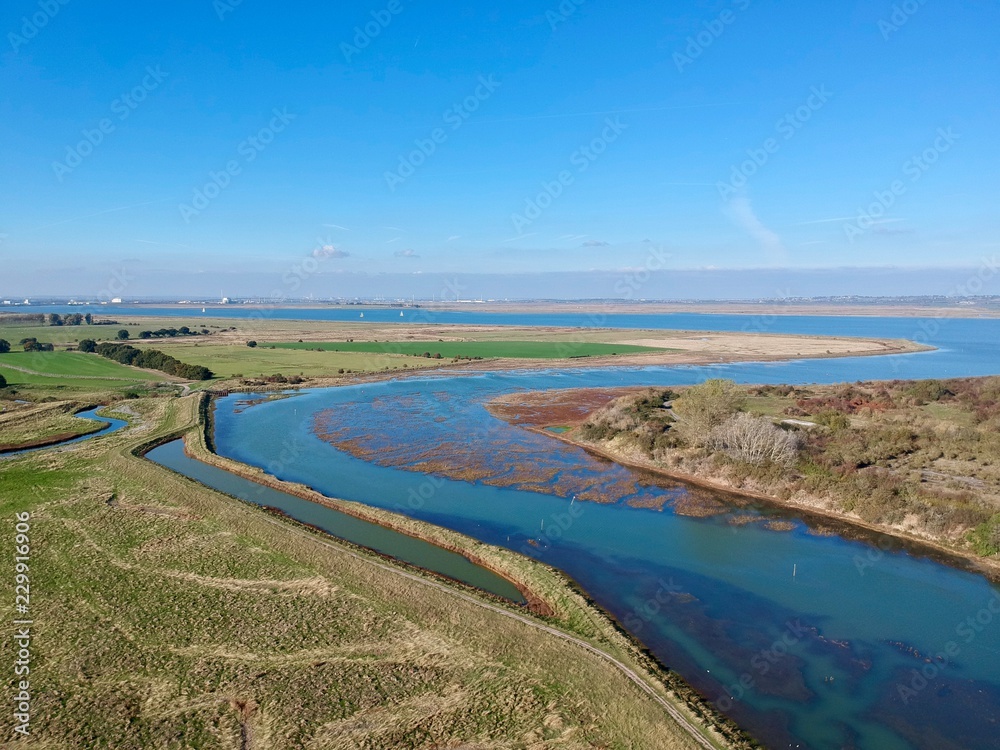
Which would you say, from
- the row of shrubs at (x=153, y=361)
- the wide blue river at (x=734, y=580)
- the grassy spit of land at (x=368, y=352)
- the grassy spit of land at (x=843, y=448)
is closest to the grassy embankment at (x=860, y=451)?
the grassy spit of land at (x=843, y=448)

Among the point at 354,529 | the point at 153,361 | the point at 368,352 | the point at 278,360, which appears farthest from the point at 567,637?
the point at 368,352

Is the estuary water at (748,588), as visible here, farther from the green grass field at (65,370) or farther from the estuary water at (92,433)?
the green grass field at (65,370)

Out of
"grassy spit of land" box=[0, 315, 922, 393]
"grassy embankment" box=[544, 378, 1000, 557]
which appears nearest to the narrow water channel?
"grassy embankment" box=[544, 378, 1000, 557]

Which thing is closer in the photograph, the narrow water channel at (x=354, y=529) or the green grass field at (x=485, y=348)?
the narrow water channel at (x=354, y=529)

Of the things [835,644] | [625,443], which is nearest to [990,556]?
[835,644]

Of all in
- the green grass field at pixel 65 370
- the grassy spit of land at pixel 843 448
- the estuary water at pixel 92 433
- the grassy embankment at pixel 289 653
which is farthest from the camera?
the green grass field at pixel 65 370

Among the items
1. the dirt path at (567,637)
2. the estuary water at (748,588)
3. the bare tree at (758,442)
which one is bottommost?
the estuary water at (748,588)
